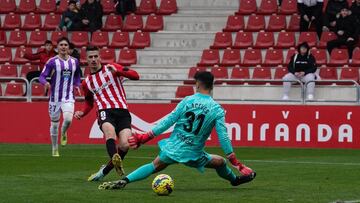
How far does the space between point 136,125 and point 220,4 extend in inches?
307

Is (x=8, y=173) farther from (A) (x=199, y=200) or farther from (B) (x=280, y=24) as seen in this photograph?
(B) (x=280, y=24)

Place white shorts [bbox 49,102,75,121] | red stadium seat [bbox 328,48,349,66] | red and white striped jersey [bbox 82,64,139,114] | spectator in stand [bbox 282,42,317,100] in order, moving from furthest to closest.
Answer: red stadium seat [bbox 328,48,349,66] → spectator in stand [bbox 282,42,317,100] → white shorts [bbox 49,102,75,121] → red and white striped jersey [bbox 82,64,139,114]

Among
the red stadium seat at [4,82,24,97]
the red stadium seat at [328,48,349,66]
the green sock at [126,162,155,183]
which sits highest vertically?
the green sock at [126,162,155,183]

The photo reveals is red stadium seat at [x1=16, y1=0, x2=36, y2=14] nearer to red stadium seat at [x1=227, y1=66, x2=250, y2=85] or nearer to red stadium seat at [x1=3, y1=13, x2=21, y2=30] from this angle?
red stadium seat at [x1=3, y1=13, x2=21, y2=30]

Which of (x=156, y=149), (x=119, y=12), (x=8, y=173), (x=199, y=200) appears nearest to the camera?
(x=199, y=200)

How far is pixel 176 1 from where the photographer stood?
1309 inches

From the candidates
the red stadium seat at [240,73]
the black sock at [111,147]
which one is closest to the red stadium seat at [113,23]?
the red stadium seat at [240,73]

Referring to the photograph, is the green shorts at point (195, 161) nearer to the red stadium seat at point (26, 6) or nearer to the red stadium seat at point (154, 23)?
the red stadium seat at point (154, 23)

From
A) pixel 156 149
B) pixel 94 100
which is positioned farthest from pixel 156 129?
pixel 156 149

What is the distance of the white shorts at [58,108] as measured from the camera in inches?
835

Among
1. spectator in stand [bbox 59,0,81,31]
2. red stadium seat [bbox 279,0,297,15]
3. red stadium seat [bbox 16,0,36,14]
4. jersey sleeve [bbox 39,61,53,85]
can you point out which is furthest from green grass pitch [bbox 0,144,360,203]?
red stadium seat [bbox 16,0,36,14]

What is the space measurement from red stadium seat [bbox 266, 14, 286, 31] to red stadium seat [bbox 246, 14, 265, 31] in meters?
0.22

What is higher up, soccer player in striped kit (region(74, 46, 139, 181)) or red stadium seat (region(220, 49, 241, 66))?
soccer player in striped kit (region(74, 46, 139, 181))

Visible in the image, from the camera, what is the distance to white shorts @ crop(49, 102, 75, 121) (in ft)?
69.6
